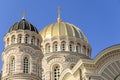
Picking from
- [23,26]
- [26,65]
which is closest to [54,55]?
[23,26]

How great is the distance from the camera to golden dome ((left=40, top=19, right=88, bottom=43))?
53.3 meters

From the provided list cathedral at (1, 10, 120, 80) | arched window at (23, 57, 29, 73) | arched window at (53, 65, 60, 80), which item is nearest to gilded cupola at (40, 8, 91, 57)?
cathedral at (1, 10, 120, 80)

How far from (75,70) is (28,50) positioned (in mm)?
6860

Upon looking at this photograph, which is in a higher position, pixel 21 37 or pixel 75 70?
pixel 21 37

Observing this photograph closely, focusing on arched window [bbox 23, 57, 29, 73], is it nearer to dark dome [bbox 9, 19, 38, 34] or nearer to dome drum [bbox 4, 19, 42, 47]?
dome drum [bbox 4, 19, 42, 47]

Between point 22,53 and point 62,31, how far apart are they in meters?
10.8

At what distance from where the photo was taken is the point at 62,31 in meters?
53.8

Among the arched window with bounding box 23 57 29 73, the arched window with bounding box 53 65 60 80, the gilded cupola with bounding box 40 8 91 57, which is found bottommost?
the arched window with bounding box 23 57 29 73

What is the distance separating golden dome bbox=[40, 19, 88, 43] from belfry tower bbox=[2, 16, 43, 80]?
23.7 ft

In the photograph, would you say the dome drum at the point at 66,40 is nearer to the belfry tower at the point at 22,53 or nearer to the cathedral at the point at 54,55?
the cathedral at the point at 54,55

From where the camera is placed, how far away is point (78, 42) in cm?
5272

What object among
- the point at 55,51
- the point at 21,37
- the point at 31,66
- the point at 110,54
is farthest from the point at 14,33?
the point at 110,54

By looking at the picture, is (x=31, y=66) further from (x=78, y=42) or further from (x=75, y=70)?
(x=78, y=42)

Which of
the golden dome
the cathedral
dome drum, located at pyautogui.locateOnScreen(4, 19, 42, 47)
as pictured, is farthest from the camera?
the golden dome
